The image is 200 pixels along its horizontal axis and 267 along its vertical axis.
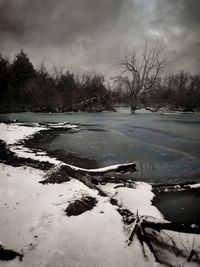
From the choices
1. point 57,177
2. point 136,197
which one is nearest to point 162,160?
point 136,197

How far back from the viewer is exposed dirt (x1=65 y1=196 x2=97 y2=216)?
169 inches

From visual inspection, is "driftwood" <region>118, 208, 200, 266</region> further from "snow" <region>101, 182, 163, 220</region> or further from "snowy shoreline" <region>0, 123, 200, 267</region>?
"snow" <region>101, 182, 163, 220</region>

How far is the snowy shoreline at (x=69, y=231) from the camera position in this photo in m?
3.29

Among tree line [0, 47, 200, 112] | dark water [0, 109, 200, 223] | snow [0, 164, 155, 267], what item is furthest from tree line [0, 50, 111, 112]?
snow [0, 164, 155, 267]

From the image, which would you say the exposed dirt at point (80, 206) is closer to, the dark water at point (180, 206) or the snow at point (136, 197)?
the snow at point (136, 197)

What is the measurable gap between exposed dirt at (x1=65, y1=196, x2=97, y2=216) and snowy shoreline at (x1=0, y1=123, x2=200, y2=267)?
108 mm

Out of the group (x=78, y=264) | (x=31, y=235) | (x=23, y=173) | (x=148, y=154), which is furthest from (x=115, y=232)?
(x=148, y=154)

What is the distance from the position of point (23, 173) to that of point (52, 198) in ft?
5.79

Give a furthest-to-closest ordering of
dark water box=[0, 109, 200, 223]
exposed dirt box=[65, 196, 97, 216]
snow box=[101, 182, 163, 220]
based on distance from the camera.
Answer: dark water box=[0, 109, 200, 223], snow box=[101, 182, 163, 220], exposed dirt box=[65, 196, 97, 216]

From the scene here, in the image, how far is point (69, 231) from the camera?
381cm

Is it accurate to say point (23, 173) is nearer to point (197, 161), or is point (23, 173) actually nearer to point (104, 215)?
point (104, 215)

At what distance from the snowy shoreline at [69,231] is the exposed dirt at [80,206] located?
108mm

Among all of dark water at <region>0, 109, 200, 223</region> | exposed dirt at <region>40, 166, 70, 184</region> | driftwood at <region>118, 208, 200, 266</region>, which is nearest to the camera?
driftwood at <region>118, 208, 200, 266</region>

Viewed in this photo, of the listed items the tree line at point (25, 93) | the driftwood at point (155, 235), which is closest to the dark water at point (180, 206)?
the driftwood at point (155, 235)
